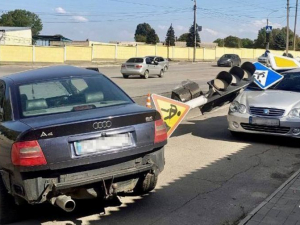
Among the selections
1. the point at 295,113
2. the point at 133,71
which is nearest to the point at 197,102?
the point at 295,113

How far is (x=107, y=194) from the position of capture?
155 inches

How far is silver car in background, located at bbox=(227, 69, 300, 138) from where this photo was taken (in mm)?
7375

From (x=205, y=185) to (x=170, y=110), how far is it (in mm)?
2301

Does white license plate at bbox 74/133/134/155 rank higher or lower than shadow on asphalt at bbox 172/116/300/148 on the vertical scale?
higher

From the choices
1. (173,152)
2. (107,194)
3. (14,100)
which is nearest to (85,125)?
(107,194)

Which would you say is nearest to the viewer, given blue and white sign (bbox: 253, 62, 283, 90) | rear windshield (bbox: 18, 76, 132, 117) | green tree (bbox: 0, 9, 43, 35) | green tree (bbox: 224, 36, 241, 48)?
rear windshield (bbox: 18, 76, 132, 117)

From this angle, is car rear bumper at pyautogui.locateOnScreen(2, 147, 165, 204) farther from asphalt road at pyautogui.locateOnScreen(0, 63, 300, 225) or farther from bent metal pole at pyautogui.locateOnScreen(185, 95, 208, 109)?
bent metal pole at pyautogui.locateOnScreen(185, 95, 208, 109)

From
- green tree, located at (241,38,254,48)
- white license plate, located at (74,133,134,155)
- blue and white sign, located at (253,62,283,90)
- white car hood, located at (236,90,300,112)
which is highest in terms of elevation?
green tree, located at (241,38,254,48)

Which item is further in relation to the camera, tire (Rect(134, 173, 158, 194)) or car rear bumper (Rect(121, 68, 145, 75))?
car rear bumper (Rect(121, 68, 145, 75))

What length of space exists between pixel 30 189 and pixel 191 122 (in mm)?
7317

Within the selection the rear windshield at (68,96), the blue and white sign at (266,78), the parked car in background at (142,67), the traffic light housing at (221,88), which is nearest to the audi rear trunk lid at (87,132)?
the rear windshield at (68,96)

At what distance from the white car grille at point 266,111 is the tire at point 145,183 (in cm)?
365

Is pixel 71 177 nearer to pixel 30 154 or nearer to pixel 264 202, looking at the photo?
pixel 30 154

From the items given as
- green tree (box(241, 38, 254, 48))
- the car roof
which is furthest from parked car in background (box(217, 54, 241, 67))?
green tree (box(241, 38, 254, 48))
